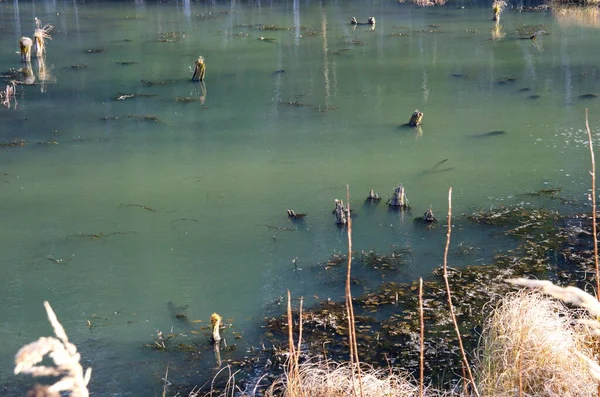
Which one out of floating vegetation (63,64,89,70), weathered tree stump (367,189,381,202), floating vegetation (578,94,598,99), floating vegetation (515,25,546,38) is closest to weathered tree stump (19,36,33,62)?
floating vegetation (63,64,89,70)

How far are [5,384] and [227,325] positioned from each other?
5.54 ft

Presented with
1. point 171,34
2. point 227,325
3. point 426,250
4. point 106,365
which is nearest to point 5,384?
point 106,365

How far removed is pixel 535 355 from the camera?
15.0ft

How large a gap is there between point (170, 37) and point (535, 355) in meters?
15.7

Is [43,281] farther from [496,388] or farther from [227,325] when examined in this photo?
[496,388]

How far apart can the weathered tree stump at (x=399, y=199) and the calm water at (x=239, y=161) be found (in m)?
0.13

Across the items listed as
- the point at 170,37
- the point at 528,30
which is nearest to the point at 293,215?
the point at 170,37

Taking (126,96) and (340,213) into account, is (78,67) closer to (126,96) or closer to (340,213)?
(126,96)

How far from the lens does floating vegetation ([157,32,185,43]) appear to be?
18.4m

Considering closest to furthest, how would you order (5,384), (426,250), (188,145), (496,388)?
(496,388)
(5,384)
(426,250)
(188,145)

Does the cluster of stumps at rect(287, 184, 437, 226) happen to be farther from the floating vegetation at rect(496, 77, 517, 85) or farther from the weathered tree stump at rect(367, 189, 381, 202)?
the floating vegetation at rect(496, 77, 517, 85)

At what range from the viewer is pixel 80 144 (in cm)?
1116

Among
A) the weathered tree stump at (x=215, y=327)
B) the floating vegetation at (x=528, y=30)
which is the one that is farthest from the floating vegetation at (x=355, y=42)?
the weathered tree stump at (x=215, y=327)

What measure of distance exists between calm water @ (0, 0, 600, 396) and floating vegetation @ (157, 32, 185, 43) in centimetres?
14
